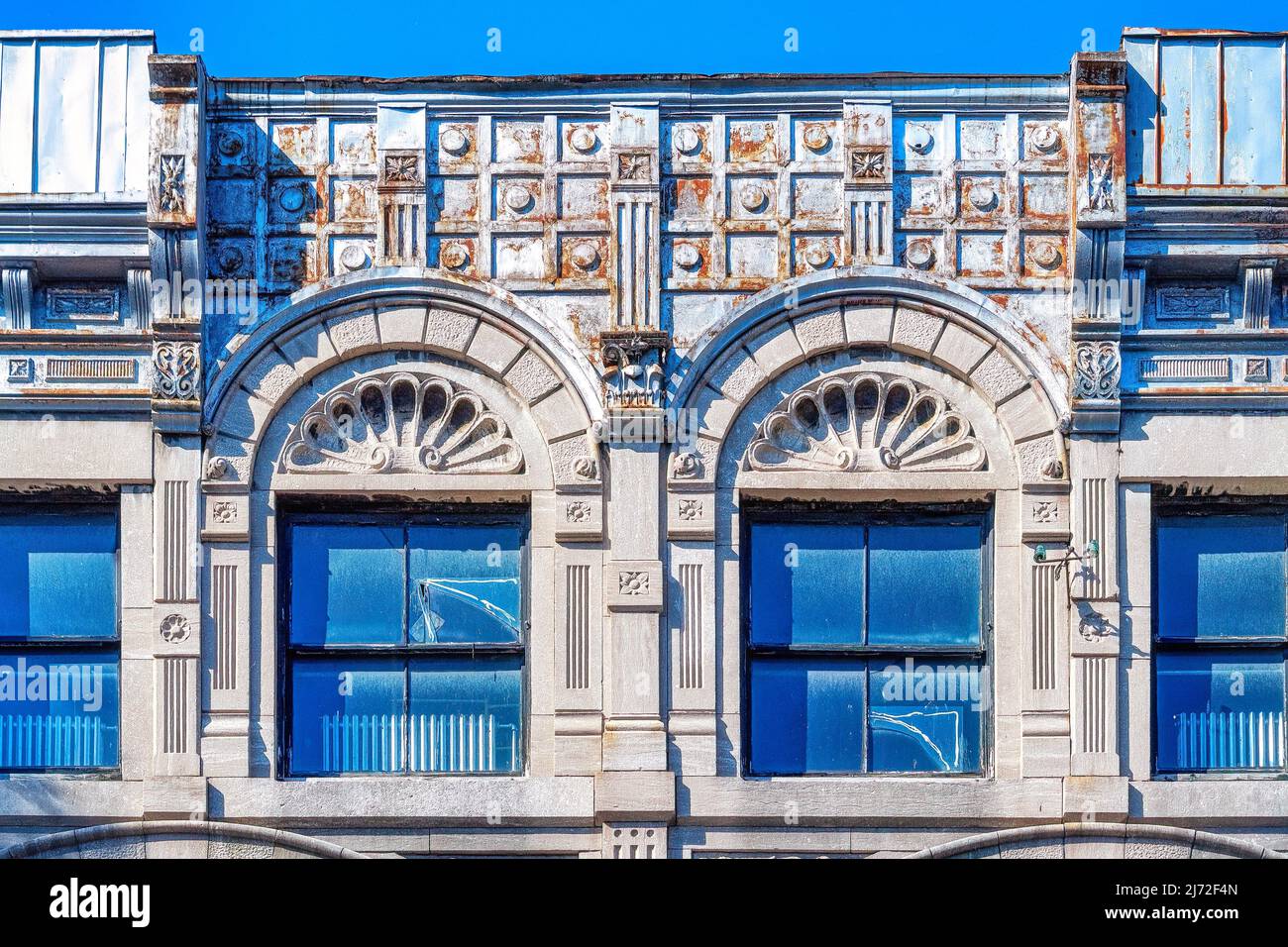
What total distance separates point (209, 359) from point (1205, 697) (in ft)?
22.0

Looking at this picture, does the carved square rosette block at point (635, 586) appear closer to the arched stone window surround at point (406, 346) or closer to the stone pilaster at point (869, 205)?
the arched stone window surround at point (406, 346)

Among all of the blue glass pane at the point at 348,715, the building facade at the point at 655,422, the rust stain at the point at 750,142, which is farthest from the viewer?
the rust stain at the point at 750,142

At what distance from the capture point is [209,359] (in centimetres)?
1434

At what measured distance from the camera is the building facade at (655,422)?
46.3 feet

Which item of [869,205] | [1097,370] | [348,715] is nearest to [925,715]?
[1097,370]

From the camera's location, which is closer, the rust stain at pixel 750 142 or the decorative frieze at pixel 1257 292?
the decorative frieze at pixel 1257 292

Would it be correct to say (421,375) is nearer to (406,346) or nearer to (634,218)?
(406,346)

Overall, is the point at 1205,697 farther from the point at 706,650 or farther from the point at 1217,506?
the point at 706,650

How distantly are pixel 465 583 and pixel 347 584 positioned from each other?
755mm

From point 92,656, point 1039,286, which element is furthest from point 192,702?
point 1039,286

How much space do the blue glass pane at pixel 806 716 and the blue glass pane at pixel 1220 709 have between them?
1.95 meters

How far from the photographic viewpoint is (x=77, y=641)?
14.2 meters

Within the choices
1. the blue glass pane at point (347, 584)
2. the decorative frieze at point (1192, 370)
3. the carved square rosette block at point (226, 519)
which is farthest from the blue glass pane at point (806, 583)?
the carved square rosette block at point (226, 519)
